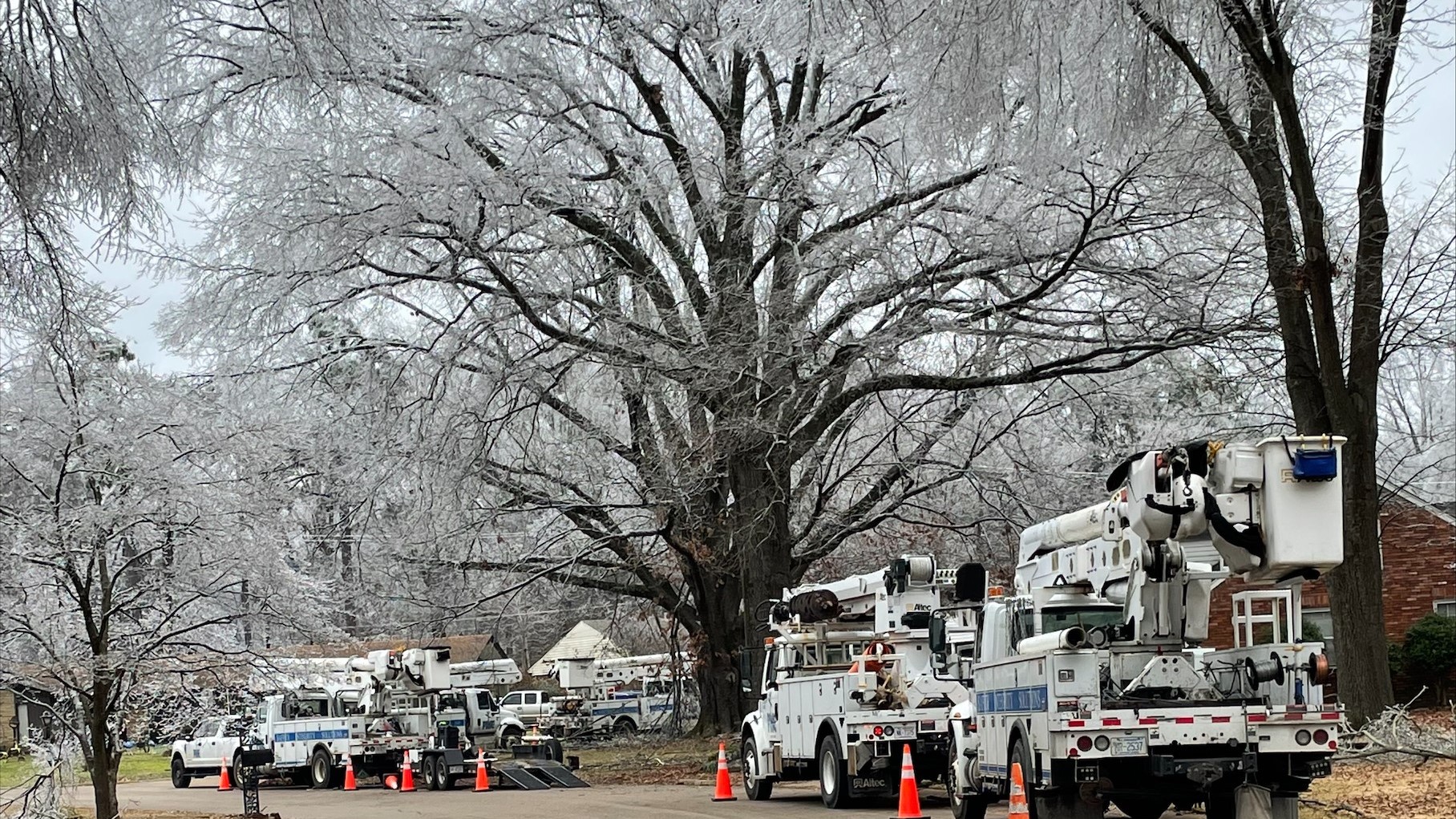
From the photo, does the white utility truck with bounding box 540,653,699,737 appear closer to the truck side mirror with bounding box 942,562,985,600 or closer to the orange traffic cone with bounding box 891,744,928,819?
the truck side mirror with bounding box 942,562,985,600

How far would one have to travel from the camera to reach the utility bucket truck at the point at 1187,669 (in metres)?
11.8

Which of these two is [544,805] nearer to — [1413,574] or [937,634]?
[937,634]

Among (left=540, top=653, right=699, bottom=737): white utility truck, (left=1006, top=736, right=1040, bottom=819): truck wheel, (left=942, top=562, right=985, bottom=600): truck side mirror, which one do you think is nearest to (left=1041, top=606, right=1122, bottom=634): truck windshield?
(left=1006, top=736, right=1040, bottom=819): truck wheel

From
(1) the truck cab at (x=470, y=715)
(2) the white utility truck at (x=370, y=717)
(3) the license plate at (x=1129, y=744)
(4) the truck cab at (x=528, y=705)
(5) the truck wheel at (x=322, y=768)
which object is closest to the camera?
(3) the license plate at (x=1129, y=744)

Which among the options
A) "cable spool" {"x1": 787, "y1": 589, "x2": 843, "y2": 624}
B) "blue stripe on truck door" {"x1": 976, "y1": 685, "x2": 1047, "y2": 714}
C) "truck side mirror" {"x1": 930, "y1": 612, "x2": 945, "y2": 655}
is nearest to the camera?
"blue stripe on truck door" {"x1": 976, "y1": 685, "x2": 1047, "y2": 714}

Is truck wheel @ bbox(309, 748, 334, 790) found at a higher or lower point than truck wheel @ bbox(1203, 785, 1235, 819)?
lower

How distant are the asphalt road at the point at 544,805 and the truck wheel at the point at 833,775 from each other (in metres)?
0.22

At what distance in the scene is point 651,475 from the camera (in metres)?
28.1

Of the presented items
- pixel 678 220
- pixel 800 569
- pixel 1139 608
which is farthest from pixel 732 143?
pixel 1139 608

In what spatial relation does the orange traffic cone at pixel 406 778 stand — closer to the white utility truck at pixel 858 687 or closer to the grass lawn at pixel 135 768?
the grass lawn at pixel 135 768

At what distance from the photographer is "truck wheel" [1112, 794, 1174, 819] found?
45.9 ft

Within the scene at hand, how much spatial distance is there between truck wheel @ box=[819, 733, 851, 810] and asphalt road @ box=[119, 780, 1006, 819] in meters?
0.22

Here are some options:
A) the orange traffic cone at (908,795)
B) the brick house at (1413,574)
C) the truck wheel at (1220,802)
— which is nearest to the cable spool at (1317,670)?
the truck wheel at (1220,802)

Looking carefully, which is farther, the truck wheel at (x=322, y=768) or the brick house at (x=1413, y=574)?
the brick house at (x=1413, y=574)
